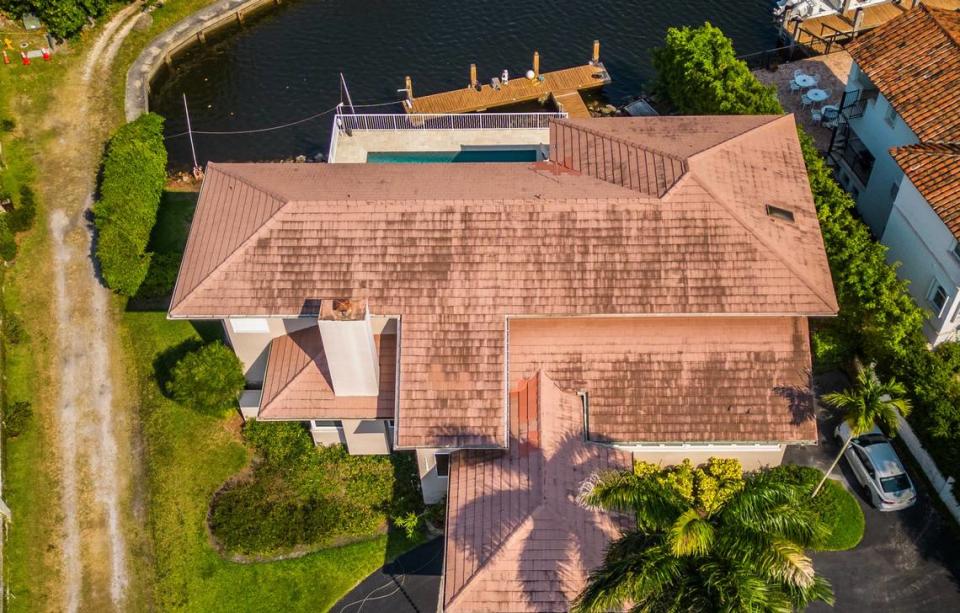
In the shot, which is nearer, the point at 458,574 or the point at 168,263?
the point at 458,574

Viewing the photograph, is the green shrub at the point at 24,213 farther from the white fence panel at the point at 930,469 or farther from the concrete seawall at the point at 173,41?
the white fence panel at the point at 930,469

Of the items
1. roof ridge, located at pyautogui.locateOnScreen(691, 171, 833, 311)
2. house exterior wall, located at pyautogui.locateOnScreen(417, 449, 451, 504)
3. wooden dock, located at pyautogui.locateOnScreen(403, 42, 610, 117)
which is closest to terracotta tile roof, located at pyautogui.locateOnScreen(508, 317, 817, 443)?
roof ridge, located at pyautogui.locateOnScreen(691, 171, 833, 311)

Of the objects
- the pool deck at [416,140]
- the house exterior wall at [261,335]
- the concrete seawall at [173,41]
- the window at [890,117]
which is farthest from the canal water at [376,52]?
the house exterior wall at [261,335]

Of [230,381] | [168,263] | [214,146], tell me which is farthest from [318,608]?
[214,146]

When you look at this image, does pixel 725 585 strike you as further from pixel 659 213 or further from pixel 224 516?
pixel 224 516

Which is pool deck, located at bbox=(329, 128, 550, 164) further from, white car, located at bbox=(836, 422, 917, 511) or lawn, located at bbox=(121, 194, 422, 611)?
white car, located at bbox=(836, 422, 917, 511)

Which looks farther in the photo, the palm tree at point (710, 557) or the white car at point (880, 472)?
the white car at point (880, 472)

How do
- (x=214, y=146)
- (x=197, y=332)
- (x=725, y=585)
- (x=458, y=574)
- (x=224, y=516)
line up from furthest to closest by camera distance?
(x=214, y=146) → (x=197, y=332) → (x=224, y=516) → (x=458, y=574) → (x=725, y=585)
